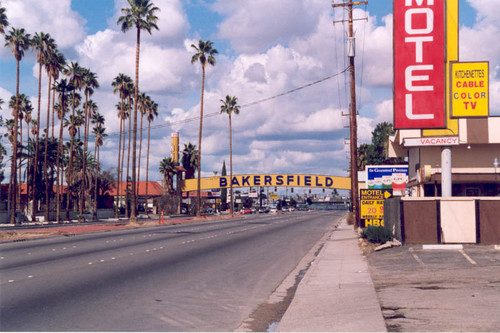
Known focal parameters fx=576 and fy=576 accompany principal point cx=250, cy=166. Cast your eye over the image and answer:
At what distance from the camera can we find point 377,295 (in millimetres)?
11672

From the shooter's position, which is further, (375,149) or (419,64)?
(375,149)

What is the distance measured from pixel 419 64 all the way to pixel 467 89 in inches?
85.5

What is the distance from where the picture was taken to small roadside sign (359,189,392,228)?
29281 millimetres

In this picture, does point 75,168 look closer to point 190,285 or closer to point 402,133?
point 402,133

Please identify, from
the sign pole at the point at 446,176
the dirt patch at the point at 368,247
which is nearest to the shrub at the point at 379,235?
the dirt patch at the point at 368,247

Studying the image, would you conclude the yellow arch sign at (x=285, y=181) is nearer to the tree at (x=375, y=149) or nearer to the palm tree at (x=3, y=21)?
the tree at (x=375, y=149)

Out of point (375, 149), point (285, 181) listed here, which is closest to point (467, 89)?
point (285, 181)

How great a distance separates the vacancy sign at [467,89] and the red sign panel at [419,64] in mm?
575

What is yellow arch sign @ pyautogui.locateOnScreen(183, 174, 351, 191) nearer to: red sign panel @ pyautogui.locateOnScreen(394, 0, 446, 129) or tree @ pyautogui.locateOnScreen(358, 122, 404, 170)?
tree @ pyautogui.locateOnScreen(358, 122, 404, 170)

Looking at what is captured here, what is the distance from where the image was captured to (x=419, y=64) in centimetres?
2305

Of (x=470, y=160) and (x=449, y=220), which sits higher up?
(x=470, y=160)

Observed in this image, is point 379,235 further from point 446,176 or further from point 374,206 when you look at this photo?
point 374,206

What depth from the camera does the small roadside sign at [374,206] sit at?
96.1 ft

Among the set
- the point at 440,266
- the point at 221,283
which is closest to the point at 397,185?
the point at 440,266
